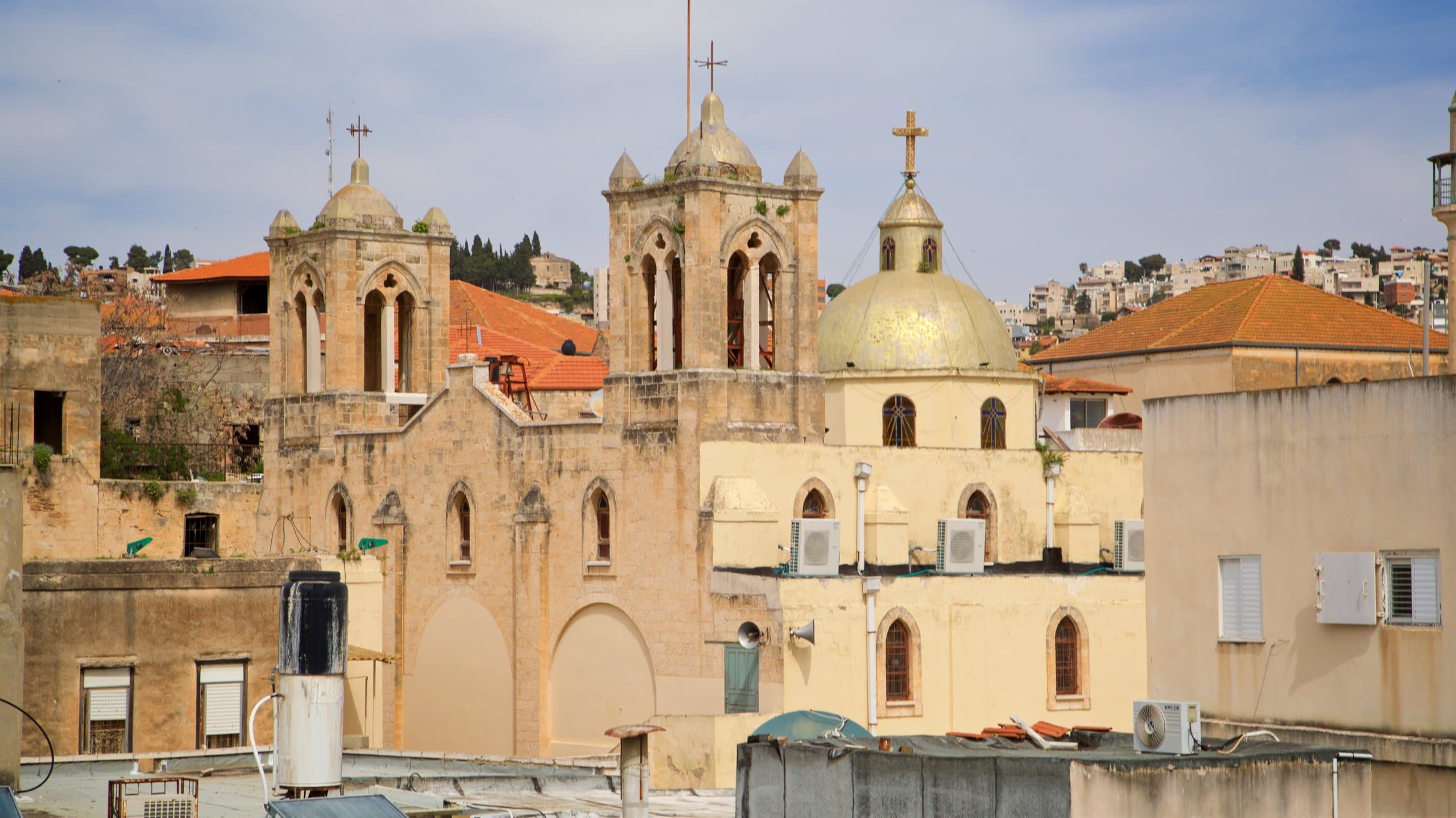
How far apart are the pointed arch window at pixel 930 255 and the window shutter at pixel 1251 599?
22.4m

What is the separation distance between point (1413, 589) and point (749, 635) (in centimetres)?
1550

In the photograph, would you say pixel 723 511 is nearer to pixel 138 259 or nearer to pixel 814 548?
pixel 814 548

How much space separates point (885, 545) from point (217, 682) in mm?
12883

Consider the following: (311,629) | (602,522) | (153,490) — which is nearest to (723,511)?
(602,522)

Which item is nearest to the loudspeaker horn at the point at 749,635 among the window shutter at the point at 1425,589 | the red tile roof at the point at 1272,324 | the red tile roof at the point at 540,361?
the red tile roof at the point at 540,361

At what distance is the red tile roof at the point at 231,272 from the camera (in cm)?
7544

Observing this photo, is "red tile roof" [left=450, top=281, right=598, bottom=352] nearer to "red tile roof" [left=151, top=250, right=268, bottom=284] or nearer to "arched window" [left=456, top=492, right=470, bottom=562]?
"red tile roof" [left=151, top=250, right=268, bottom=284]

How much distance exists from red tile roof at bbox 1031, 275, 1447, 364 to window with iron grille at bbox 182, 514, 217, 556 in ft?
94.2

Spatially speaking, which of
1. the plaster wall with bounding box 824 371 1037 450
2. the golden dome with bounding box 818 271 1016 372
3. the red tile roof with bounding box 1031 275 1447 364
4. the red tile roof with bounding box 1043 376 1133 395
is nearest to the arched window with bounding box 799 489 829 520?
the plaster wall with bounding box 824 371 1037 450

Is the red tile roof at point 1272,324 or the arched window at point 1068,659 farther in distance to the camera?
the red tile roof at point 1272,324

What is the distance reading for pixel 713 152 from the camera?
39.3 m

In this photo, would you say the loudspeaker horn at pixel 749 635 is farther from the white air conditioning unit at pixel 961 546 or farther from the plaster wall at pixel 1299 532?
the plaster wall at pixel 1299 532

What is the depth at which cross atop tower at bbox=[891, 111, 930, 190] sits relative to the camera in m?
48.1

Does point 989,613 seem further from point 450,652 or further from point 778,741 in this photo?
point 778,741
